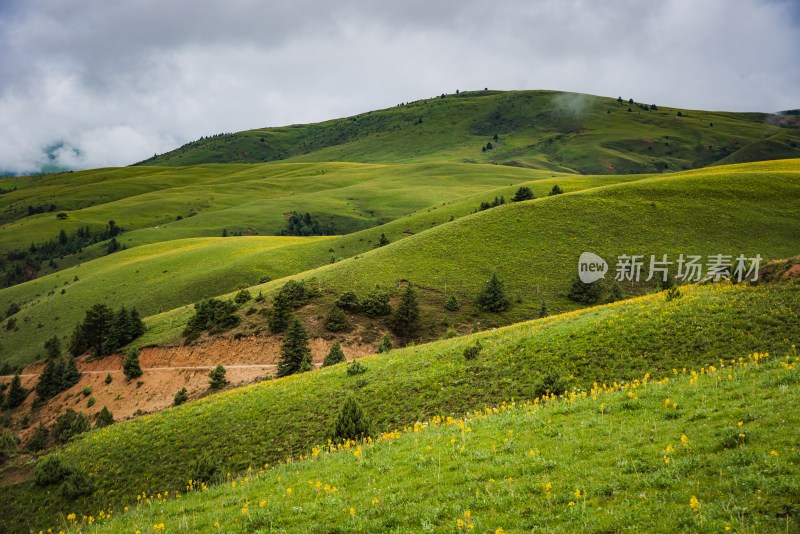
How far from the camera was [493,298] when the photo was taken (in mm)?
52531

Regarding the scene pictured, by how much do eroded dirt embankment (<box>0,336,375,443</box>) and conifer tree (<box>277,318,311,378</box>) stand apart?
129 inches

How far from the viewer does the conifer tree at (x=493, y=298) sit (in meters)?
51.8

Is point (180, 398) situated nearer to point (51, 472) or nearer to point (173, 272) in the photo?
point (51, 472)

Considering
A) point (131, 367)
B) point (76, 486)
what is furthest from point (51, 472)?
point (131, 367)

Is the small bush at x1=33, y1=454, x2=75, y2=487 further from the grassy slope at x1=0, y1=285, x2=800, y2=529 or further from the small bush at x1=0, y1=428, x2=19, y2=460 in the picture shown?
the small bush at x1=0, y1=428, x2=19, y2=460

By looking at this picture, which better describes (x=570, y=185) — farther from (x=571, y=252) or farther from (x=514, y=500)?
(x=514, y=500)

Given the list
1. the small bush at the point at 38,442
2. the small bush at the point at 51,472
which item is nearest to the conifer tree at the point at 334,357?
the small bush at the point at 51,472

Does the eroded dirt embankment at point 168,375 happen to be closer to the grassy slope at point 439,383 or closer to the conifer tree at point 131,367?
the conifer tree at point 131,367

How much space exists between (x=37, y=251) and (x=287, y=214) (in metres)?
107

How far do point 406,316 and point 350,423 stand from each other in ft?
109

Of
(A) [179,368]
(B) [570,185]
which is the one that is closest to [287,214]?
(B) [570,185]

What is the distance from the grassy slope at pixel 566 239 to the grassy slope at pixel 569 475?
38436 mm

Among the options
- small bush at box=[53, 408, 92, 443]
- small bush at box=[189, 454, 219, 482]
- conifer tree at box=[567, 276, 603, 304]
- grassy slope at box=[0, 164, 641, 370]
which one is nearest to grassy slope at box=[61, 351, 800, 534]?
small bush at box=[189, 454, 219, 482]

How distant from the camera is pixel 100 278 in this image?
100m
